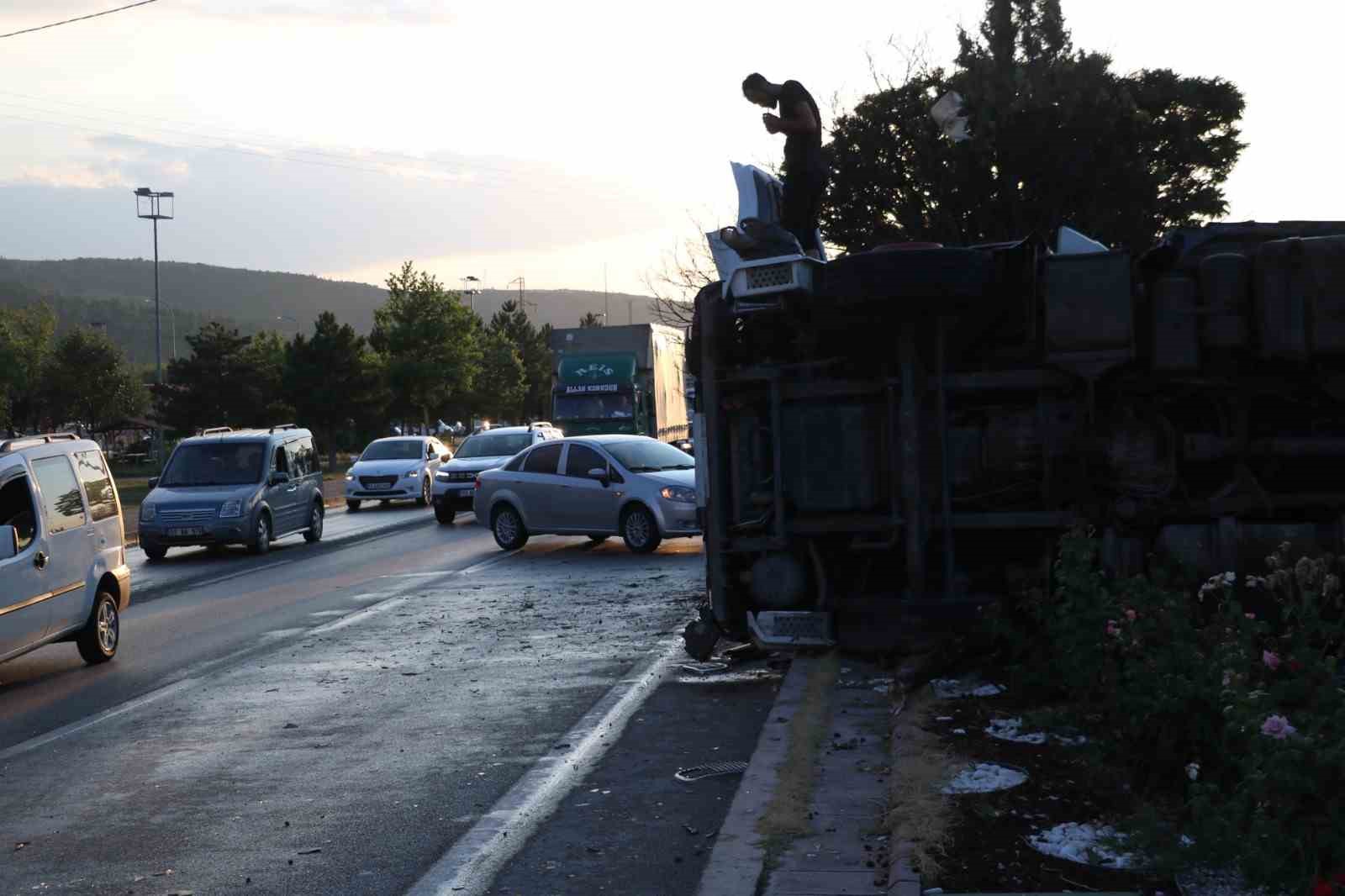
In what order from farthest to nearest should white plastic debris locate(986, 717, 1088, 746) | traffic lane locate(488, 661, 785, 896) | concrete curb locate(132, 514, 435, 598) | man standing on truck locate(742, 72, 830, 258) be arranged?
concrete curb locate(132, 514, 435, 598) < man standing on truck locate(742, 72, 830, 258) < white plastic debris locate(986, 717, 1088, 746) < traffic lane locate(488, 661, 785, 896)

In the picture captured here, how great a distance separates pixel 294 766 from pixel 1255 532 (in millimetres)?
5133

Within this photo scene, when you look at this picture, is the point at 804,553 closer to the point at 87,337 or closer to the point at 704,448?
the point at 704,448

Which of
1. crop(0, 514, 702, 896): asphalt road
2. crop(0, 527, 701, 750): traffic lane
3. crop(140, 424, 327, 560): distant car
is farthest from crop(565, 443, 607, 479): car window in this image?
crop(140, 424, 327, 560): distant car

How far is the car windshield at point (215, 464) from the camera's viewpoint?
23938 millimetres

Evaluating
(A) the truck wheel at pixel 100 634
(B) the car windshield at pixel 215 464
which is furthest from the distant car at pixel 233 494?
(A) the truck wheel at pixel 100 634

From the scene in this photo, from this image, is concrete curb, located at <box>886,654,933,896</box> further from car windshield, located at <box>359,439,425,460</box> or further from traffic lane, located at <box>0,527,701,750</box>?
car windshield, located at <box>359,439,425,460</box>

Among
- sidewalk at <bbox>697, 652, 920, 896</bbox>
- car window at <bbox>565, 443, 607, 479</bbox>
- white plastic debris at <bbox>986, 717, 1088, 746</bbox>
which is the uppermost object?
car window at <bbox>565, 443, 607, 479</bbox>

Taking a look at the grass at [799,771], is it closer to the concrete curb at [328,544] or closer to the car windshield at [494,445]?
the concrete curb at [328,544]

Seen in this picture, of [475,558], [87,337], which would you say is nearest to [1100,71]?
[475,558]

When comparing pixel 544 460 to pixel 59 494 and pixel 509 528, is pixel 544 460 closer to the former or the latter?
pixel 509 528

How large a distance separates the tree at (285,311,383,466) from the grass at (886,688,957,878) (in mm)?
63269

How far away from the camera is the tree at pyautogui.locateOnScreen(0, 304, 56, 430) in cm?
7662

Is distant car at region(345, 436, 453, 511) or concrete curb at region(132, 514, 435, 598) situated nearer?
concrete curb at region(132, 514, 435, 598)

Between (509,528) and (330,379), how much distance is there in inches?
1932
